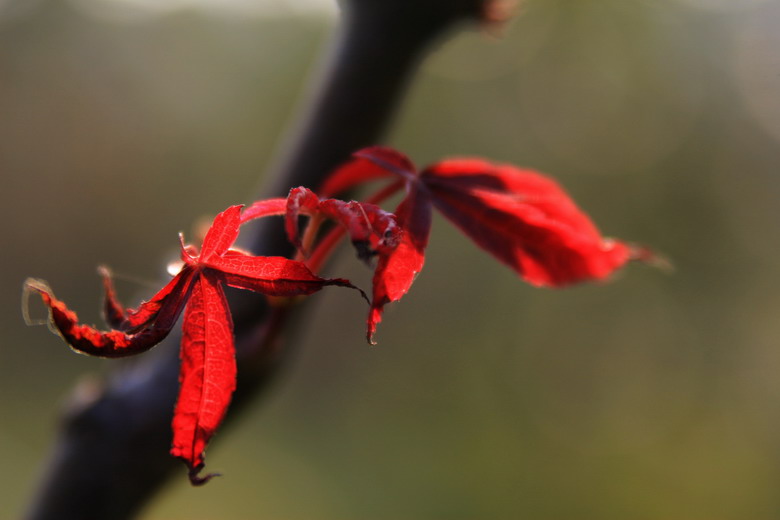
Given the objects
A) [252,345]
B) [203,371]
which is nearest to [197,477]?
[203,371]

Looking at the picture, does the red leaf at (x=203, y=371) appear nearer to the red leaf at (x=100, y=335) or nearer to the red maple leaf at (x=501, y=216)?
the red leaf at (x=100, y=335)

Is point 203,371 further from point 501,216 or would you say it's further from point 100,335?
point 501,216

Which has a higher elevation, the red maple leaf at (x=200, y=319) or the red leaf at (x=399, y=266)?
the red leaf at (x=399, y=266)

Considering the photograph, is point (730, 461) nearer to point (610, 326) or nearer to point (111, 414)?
point (610, 326)

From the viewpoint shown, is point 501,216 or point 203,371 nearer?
point 203,371

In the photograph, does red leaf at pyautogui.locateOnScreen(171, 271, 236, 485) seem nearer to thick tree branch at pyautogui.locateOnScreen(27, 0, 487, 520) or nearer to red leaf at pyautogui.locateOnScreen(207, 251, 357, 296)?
red leaf at pyautogui.locateOnScreen(207, 251, 357, 296)

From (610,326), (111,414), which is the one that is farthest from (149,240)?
(111,414)

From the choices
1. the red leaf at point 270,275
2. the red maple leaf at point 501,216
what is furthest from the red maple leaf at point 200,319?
the red maple leaf at point 501,216
